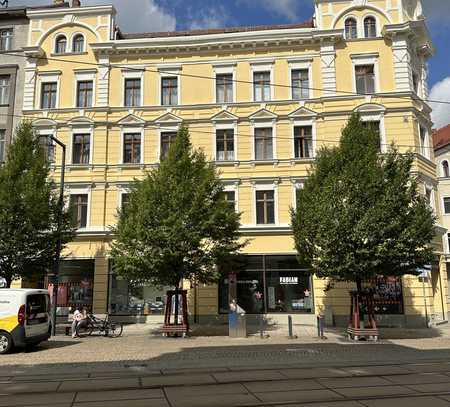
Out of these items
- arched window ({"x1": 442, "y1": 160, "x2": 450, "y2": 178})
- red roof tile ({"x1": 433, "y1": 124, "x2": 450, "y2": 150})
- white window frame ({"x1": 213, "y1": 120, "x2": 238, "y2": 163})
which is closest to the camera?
white window frame ({"x1": 213, "y1": 120, "x2": 238, "y2": 163})

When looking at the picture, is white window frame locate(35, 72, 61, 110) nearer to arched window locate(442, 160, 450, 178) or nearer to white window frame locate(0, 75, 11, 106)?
white window frame locate(0, 75, 11, 106)

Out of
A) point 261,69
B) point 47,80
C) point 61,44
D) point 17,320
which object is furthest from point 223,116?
point 17,320

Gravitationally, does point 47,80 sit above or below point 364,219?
above

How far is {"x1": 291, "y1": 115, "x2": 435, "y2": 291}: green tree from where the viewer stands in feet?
54.7

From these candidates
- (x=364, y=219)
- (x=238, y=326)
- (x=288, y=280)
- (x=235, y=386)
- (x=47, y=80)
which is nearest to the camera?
(x=235, y=386)

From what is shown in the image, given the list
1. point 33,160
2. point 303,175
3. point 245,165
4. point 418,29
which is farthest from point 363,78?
point 33,160

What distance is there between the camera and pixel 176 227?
17.8 metres

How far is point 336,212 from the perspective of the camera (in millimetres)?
17047

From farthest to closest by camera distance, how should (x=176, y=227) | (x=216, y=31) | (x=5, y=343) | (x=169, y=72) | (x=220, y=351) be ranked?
(x=216, y=31) → (x=169, y=72) → (x=176, y=227) → (x=220, y=351) → (x=5, y=343)

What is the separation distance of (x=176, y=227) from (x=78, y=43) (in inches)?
615

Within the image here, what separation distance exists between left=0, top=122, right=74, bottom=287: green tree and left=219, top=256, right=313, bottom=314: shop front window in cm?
865

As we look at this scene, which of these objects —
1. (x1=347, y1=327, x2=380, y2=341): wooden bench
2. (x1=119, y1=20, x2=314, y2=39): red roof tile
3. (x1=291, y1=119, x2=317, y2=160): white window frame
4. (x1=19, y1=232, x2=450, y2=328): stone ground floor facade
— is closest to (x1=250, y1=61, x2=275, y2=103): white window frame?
(x1=291, y1=119, x2=317, y2=160): white window frame

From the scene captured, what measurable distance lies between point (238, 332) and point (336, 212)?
20.4ft

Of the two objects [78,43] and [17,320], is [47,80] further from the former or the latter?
[17,320]
